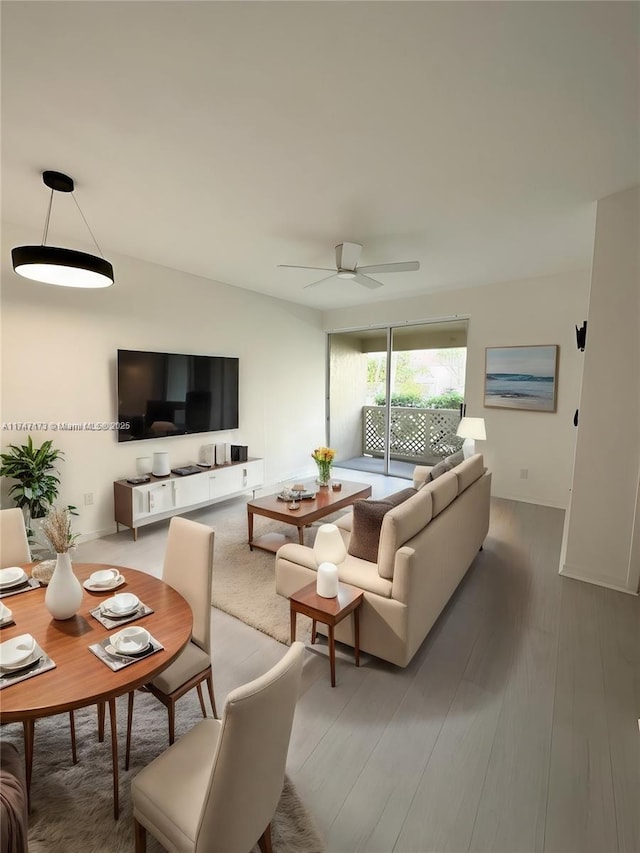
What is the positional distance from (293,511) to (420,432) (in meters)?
3.61

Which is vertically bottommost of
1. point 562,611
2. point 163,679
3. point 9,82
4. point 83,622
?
point 562,611

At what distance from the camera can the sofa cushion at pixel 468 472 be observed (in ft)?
Answer: 9.45

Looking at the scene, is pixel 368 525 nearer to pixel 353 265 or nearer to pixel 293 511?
pixel 293 511

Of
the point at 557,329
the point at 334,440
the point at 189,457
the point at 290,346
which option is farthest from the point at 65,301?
the point at 557,329

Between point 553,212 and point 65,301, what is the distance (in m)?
4.18

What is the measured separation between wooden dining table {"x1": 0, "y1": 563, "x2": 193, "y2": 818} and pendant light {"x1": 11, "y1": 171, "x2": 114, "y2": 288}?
5.00 ft

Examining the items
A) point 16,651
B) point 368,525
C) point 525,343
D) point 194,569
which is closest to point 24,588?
point 16,651

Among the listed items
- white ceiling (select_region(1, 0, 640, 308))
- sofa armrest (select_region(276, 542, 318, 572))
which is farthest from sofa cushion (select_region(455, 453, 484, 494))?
white ceiling (select_region(1, 0, 640, 308))

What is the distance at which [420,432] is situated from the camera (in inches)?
256

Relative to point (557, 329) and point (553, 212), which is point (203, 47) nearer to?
point (553, 212)

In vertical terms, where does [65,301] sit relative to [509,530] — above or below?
above

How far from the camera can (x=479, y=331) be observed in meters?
5.26

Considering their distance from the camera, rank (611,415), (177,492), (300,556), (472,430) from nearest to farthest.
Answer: (300,556)
(611,415)
(177,492)
(472,430)

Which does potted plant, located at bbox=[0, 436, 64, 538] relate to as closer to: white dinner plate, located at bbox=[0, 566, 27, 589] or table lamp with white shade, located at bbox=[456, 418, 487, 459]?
white dinner plate, located at bbox=[0, 566, 27, 589]
